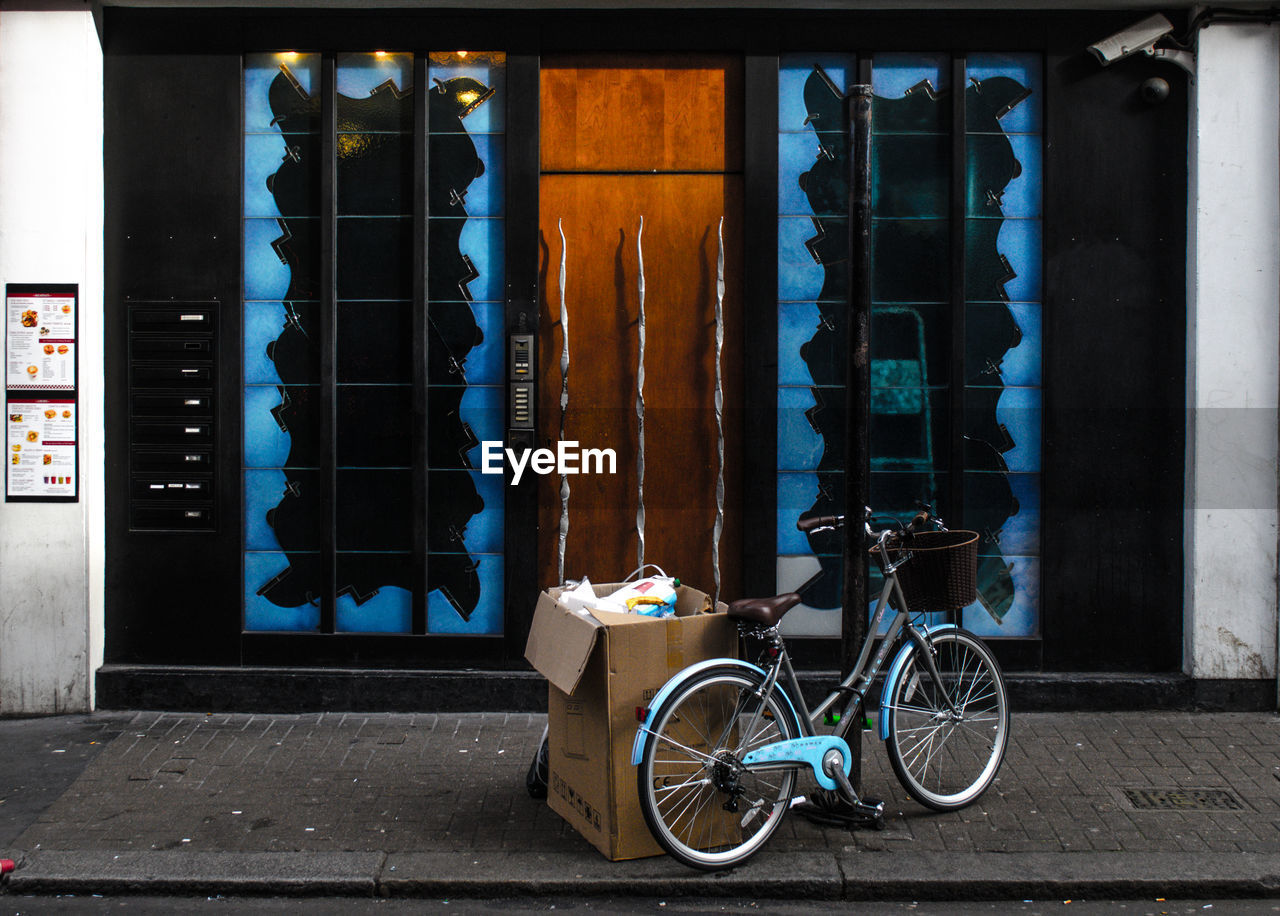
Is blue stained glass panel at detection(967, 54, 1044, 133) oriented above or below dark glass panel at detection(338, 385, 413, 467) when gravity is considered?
above

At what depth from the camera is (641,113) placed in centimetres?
720

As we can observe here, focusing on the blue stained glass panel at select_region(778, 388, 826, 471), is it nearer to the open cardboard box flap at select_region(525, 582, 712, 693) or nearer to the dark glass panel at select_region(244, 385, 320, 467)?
the open cardboard box flap at select_region(525, 582, 712, 693)

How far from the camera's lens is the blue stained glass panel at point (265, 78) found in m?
7.22

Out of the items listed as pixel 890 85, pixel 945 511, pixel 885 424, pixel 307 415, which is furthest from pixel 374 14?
pixel 945 511

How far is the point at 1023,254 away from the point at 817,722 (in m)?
3.39

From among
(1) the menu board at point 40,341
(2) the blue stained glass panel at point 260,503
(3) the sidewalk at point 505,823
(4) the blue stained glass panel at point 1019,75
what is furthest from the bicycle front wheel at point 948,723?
(1) the menu board at point 40,341

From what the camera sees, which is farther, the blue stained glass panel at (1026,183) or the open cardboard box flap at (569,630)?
the blue stained glass panel at (1026,183)

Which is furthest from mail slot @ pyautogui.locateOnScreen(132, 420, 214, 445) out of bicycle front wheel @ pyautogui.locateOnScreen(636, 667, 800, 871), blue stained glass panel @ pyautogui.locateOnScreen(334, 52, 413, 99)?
bicycle front wheel @ pyautogui.locateOnScreen(636, 667, 800, 871)

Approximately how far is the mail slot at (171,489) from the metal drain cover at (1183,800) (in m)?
5.31

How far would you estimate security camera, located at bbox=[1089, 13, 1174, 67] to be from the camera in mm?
7000

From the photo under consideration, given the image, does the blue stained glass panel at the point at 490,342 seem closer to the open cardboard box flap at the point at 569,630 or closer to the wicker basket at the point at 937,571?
the open cardboard box flap at the point at 569,630

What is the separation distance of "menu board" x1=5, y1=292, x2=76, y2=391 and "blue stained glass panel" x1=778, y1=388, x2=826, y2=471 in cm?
416

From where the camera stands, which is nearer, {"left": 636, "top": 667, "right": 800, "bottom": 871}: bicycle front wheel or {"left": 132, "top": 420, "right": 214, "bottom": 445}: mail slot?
{"left": 636, "top": 667, "right": 800, "bottom": 871}: bicycle front wheel

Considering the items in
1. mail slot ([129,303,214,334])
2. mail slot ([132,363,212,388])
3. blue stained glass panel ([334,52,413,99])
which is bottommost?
mail slot ([132,363,212,388])
